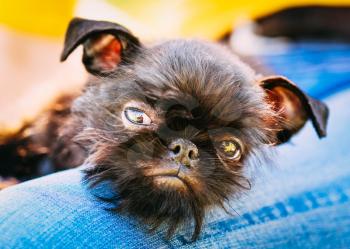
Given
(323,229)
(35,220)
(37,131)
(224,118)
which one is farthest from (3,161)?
(323,229)

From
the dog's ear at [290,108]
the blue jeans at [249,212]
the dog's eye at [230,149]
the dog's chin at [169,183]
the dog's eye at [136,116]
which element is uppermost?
the dog's ear at [290,108]

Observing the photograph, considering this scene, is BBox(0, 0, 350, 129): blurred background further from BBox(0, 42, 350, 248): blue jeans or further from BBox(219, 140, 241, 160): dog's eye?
BBox(219, 140, 241, 160): dog's eye

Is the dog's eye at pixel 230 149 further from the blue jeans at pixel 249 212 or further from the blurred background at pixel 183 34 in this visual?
the blurred background at pixel 183 34

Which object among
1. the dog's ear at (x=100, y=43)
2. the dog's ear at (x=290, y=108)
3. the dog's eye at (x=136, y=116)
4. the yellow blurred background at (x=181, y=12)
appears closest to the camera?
the dog's eye at (x=136, y=116)

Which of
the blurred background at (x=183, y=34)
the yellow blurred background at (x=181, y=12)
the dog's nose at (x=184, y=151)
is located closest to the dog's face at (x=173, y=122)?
the dog's nose at (x=184, y=151)

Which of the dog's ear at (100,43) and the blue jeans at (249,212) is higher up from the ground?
the dog's ear at (100,43)

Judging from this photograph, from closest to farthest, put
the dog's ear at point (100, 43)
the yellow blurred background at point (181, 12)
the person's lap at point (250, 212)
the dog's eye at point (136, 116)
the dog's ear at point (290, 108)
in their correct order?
the person's lap at point (250, 212) < the dog's eye at point (136, 116) < the dog's ear at point (100, 43) < the dog's ear at point (290, 108) < the yellow blurred background at point (181, 12)

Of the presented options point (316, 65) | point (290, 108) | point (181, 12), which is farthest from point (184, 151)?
point (181, 12)

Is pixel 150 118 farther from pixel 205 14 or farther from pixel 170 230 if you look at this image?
pixel 205 14
